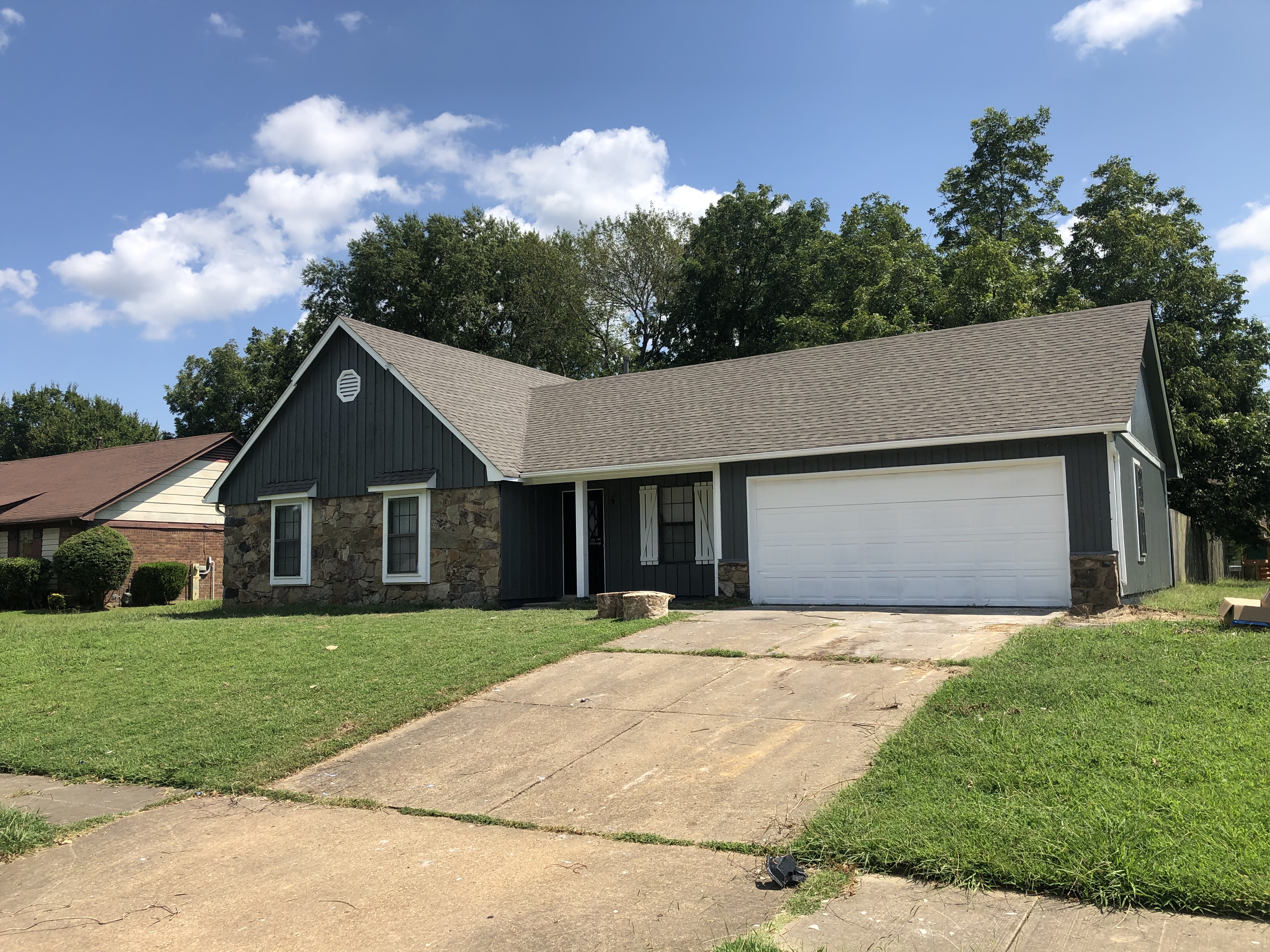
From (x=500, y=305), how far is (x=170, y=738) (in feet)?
107

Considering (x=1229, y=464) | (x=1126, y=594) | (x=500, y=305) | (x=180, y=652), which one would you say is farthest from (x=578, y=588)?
(x=500, y=305)

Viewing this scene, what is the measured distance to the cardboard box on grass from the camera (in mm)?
9766

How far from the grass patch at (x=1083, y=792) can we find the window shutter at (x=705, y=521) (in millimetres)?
9015

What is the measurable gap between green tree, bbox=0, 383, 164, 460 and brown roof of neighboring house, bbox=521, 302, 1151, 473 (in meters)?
43.9

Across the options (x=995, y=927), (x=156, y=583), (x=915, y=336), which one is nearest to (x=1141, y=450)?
(x=915, y=336)

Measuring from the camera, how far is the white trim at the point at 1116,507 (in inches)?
503

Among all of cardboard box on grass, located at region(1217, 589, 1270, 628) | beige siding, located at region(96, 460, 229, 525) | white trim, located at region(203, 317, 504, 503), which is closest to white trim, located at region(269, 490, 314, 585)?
white trim, located at region(203, 317, 504, 503)

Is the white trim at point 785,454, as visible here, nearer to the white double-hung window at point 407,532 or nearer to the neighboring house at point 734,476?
the neighboring house at point 734,476

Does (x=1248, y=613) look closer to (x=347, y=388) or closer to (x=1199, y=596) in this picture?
(x=1199, y=596)

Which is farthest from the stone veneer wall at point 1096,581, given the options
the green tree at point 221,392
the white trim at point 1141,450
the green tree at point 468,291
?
the green tree at point 221,392

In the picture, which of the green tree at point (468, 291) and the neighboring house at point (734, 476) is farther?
the green tree at point (468, 291)

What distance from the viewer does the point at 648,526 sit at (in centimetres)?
1733

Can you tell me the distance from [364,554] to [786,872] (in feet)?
49.2

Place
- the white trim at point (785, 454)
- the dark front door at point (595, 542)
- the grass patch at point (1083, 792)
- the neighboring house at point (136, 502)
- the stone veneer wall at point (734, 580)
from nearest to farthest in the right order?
the grass patch at point (1083, 792) → the white trim at point (785, 454) → the stone veneer wall at point (734, 580) → the dark front door at point (595, 542) → the neighboring house at point (136, 502)
